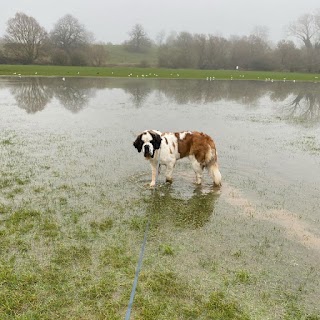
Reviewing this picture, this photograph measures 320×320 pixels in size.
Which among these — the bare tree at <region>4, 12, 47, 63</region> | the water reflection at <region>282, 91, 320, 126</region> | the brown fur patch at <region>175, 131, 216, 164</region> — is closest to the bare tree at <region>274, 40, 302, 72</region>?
the bare tree at <region>4, 12, 47, 63</region>

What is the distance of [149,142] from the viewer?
907 centimetres

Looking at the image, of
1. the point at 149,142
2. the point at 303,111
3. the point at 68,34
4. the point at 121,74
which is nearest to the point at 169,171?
the point at 149,142

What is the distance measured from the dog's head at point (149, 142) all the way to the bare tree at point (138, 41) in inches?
5043

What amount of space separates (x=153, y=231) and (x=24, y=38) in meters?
88.2

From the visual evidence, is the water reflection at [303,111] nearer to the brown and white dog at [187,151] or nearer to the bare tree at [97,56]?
the brown and white dog at [187,151]

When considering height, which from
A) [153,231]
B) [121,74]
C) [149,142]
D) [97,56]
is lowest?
[153,231]

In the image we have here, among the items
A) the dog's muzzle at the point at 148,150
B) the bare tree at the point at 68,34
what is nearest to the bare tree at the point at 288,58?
the bare tree at the point at 68,34

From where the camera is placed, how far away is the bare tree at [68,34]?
92.3m

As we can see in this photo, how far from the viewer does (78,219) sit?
764 cm

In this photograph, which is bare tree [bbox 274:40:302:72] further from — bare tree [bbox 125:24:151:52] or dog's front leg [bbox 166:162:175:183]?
dog's front leg [bbox 166:162:175:183]

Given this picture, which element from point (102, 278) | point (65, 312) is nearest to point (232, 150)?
point (102, 278)

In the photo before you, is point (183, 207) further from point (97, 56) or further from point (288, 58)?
point (288, 58)

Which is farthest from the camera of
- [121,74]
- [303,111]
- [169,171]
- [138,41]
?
[138,41]

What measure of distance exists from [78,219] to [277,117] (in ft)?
59.7
